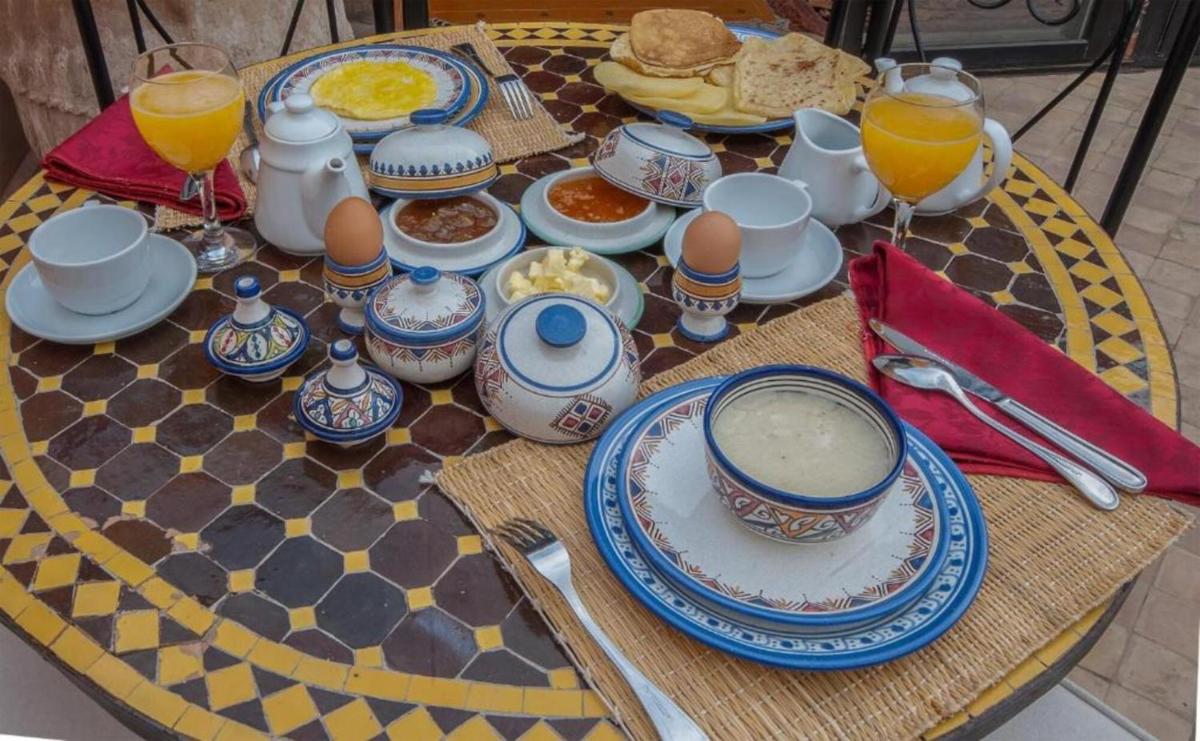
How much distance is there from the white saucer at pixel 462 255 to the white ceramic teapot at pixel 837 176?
39 centimetres

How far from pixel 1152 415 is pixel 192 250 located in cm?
117

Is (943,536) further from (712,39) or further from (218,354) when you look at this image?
(712,39)

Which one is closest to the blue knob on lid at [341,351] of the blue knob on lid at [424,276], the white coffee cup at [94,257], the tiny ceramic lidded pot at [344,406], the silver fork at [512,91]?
the tiny ceramic lidded pot at [344,406]

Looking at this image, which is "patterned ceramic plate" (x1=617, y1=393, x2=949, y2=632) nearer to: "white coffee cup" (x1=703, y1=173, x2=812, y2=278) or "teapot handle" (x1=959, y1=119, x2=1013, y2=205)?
"white coffee cup" (x1=703, y1=173, x2=812, y2=278)

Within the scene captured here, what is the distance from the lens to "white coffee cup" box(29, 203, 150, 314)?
113cm

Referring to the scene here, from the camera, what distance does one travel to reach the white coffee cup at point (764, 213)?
122 centimetres

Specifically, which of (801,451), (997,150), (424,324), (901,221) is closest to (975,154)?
(997,150)

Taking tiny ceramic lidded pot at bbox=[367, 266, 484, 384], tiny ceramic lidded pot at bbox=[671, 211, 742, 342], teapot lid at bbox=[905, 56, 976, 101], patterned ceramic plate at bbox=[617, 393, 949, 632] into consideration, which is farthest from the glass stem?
tiny ceramic lidded pot at bbox=[367, 266, 484, 384]

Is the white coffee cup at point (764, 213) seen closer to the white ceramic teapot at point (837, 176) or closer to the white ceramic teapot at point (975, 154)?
the white ceramic teapot at point (837, 176)

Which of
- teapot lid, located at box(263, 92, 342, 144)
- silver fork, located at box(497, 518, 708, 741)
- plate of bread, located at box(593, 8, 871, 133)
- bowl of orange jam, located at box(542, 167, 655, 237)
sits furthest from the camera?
plate of bread, located at box(593, 8, 871, 133)

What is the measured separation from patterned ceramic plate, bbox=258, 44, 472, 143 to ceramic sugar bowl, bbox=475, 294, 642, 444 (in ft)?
1.88

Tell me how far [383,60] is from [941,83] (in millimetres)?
887

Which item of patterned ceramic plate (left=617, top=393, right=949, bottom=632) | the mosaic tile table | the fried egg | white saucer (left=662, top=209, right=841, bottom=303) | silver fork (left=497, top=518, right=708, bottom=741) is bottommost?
the mosaic tile table

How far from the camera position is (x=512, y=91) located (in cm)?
163
